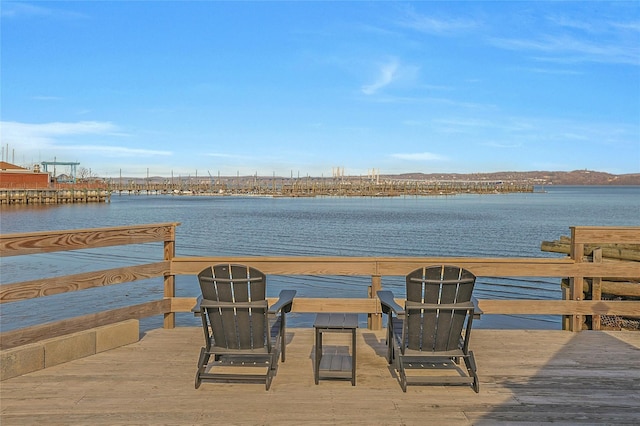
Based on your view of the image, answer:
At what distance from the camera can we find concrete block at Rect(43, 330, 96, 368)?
3.86 meters

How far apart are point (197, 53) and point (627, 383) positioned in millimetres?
18026

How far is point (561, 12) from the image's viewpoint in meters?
16.3

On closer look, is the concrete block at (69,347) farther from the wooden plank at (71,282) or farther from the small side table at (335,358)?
the small side table at (335,358)

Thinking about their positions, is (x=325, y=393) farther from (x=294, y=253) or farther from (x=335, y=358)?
(x=294, y=253)

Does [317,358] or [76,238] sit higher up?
[76,238]

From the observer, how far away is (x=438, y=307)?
3.40 metres

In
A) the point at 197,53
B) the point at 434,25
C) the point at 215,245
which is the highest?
the point at 434,25

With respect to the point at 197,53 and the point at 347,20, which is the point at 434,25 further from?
the point at 197,53

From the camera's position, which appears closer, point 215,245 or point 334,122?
point 215,245

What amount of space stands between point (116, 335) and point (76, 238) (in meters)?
0.87

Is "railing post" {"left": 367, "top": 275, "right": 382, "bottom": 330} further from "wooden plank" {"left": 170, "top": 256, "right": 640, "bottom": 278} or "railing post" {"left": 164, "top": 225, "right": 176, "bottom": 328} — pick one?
"railing post" {"left": 164, "top": 225, "right": 176, "bottom": 328}

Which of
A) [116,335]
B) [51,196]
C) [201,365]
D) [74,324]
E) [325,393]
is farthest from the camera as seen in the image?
[51,196]

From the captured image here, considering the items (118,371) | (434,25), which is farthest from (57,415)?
(434,25)

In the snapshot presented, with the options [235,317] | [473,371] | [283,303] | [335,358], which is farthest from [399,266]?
[235,317]
